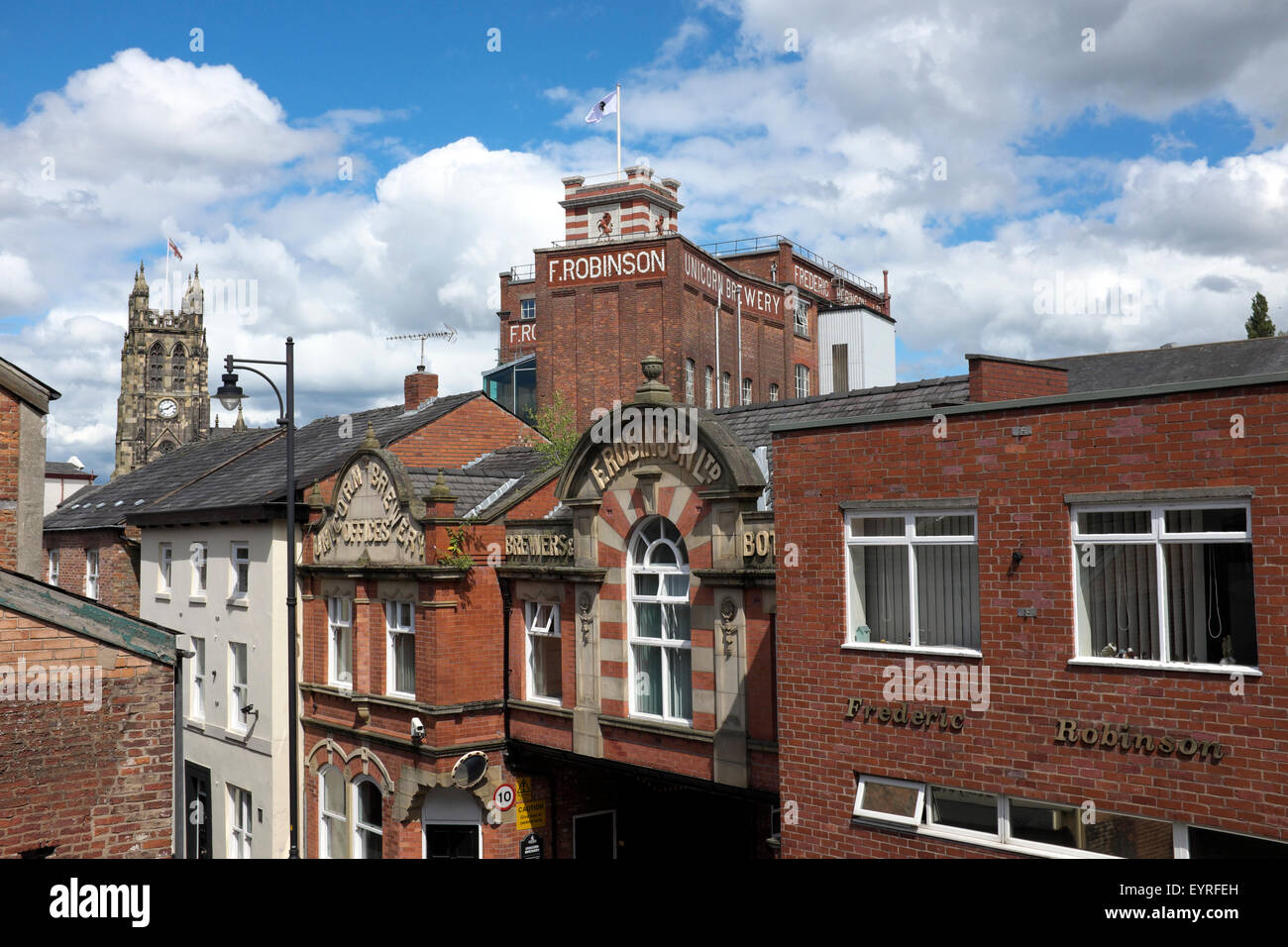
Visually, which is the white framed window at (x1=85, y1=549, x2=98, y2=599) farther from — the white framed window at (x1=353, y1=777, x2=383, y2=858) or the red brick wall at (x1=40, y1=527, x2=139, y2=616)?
the white framed window at (x1=353, y1=777, x2=383, y2=858)

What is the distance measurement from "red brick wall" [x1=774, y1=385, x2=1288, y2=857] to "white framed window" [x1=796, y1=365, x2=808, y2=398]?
4413 cm

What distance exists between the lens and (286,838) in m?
24.1

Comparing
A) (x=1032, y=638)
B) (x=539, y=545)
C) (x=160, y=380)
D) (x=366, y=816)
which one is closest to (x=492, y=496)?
(x=539, y=545)

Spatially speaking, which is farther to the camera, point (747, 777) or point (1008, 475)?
point (747, 777)

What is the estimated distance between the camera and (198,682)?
92.4ft

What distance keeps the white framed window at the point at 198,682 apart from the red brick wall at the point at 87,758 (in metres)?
18.7

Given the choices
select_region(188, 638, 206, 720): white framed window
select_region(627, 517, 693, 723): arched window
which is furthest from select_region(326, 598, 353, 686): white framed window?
select_region(627, 517, 693, 723): arched window

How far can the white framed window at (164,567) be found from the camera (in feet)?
97.7

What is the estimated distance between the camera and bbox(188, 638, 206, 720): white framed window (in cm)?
2794
